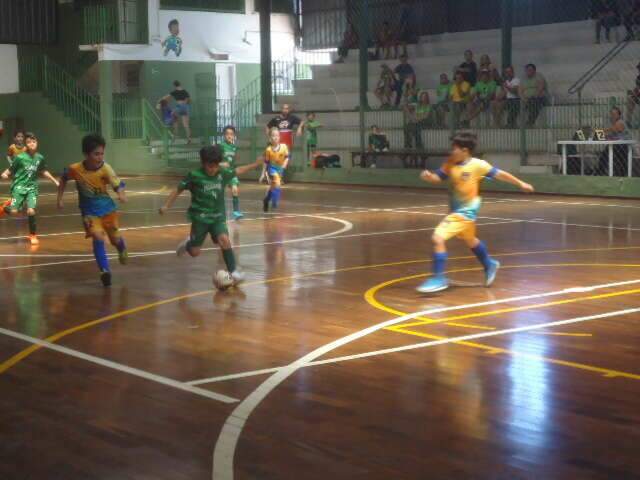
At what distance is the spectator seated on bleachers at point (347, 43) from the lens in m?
36.8

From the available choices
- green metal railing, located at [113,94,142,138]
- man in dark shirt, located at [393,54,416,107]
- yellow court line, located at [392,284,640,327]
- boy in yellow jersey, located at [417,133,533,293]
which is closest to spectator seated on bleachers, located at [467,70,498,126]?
man in dark shirt, located at [393,54,416,107]

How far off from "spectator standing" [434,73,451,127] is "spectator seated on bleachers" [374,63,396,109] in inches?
95.7

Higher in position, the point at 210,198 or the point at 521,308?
the point at 210,198

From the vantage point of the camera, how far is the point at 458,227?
38.6ft

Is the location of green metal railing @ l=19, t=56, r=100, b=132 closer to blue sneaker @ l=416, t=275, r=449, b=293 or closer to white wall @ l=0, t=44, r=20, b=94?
white wall @ l=0, t=44, r=20, b=94

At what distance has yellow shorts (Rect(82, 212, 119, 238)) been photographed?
41.3 feet

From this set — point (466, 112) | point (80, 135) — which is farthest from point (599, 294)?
point (80, 135)

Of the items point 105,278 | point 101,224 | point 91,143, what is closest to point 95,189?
point 101,224

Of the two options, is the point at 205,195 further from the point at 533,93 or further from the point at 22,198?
the point at 533,93

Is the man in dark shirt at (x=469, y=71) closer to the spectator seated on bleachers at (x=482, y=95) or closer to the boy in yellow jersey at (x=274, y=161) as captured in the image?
the spectator seated on bleachers at (x=482, y=95)

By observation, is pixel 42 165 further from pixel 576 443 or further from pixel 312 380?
pixel 576 443

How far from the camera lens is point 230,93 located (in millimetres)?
40750

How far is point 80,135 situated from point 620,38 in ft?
62.0

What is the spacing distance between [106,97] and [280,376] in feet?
102
